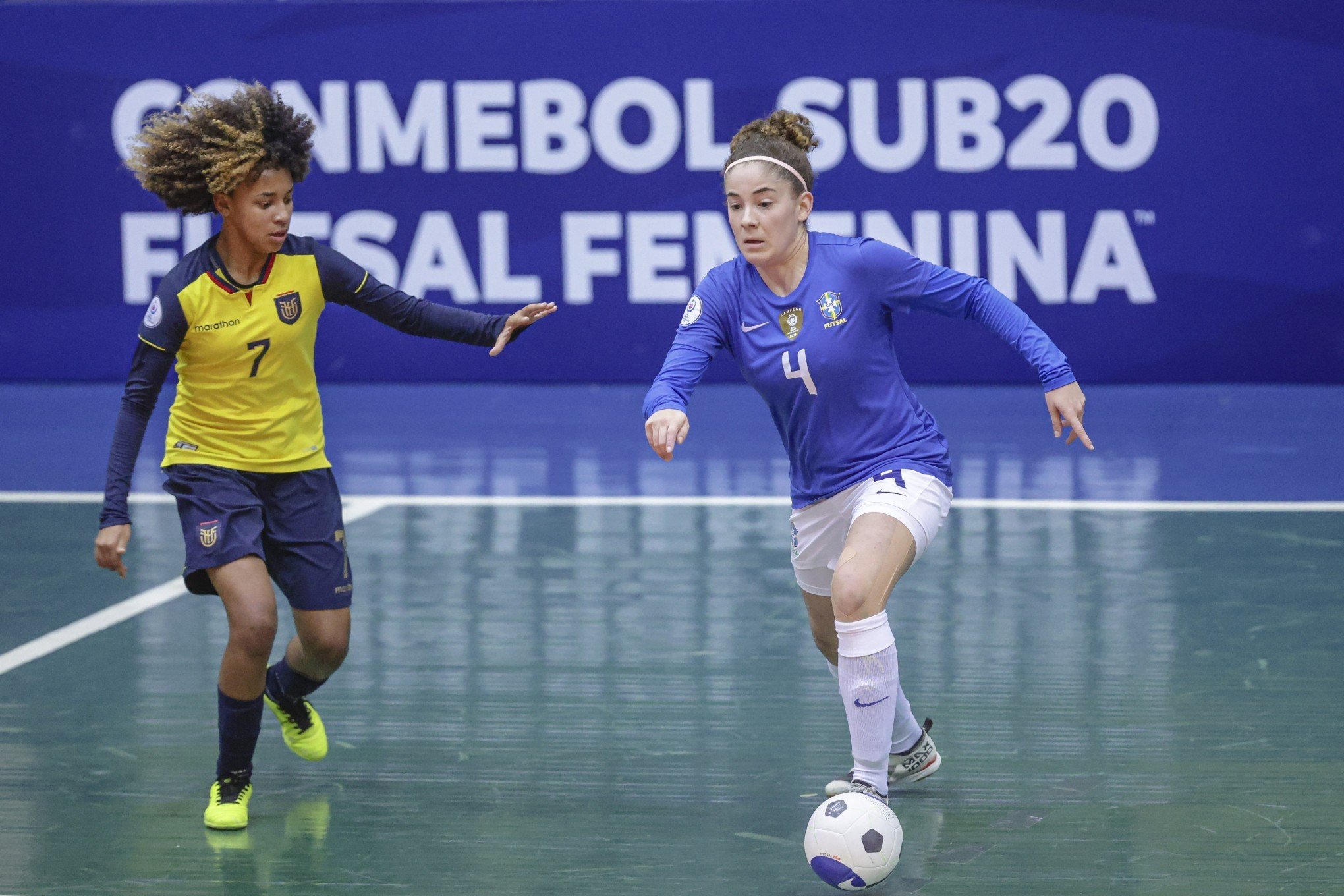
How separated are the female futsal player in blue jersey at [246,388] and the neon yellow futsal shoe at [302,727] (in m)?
0.24

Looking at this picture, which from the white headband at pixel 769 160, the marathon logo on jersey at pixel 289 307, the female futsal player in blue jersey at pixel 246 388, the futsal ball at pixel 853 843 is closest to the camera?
the futsal ball at pixel 853 843

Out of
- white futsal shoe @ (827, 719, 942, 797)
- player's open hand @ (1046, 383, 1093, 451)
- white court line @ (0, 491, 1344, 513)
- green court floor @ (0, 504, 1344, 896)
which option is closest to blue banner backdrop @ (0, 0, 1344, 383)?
white court line @ (0, 491, 1344, 513)

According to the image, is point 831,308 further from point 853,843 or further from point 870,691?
point 853,843

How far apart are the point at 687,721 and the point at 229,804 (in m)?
1.66

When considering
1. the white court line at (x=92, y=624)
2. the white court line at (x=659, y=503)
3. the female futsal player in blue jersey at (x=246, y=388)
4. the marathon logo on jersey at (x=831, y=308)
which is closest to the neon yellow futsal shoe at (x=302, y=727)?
the female futsal player in blue jersey at (x=246, y=388)

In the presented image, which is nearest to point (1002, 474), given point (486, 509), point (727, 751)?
point (486, 509)

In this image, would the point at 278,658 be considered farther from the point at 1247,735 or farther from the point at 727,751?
the point at 1247,735

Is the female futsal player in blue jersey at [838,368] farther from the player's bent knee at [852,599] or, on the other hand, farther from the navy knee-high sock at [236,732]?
the navy knee-high sock at [236,732]

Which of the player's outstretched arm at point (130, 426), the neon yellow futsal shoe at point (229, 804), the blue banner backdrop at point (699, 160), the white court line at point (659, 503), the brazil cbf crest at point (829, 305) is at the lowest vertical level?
the neon yellow futsal shoe at point (229, 804)

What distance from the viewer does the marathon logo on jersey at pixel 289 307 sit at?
5.07 meters

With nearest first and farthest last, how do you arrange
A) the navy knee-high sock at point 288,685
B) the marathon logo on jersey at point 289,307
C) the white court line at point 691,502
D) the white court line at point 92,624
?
1. the marathon logo on jersey at point 289,307
2. the navy knee-high sock at point 288,685
3. the white court line at point 92,624
4. the white court line at point 691,502

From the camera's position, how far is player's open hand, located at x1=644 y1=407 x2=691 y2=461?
4.40m

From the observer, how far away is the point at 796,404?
4.89 m

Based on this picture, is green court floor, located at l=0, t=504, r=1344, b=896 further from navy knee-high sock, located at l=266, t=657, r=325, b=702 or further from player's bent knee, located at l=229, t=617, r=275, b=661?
player's bent knee, located at l=229, t=617, r=275, b=661
